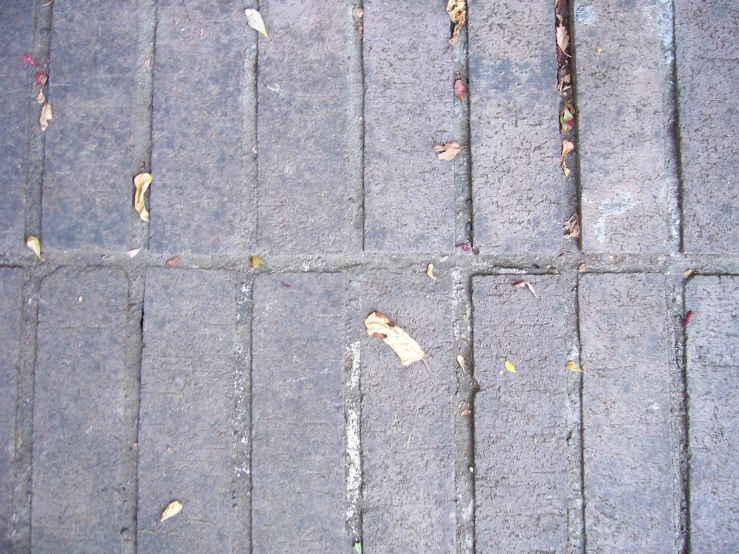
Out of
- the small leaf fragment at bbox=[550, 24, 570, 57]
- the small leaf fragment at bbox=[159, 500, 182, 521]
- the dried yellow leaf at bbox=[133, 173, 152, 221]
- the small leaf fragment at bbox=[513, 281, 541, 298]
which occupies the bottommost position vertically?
the small leaf fragment at bbox=[159, 500, 182, 521]

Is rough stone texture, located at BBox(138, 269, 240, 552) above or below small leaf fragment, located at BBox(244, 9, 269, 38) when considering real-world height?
below

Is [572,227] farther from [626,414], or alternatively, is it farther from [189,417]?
[189,417]

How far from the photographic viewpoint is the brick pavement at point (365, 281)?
1840 mm

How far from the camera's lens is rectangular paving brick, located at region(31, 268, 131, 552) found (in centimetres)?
184

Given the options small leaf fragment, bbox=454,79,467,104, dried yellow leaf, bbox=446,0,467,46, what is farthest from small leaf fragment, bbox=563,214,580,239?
dried yellow leaf, bbox=446,0,467,46

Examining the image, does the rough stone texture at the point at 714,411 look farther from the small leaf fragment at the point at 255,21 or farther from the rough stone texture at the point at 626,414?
the small leaf fragment at the point at 255,21

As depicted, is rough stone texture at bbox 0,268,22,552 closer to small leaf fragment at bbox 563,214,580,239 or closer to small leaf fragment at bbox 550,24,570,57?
small leaf fragment at bbox 563,214,580,239

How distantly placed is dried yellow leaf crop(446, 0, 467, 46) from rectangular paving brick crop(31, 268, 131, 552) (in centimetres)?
153

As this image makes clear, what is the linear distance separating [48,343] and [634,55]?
2414mm

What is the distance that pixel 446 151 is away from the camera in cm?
190

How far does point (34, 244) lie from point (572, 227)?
1986 mm

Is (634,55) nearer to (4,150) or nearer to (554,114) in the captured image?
(554,114)

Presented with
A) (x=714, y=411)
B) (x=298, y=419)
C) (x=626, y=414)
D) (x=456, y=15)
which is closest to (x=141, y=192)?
(x=298, y=419)

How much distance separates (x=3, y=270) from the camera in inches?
74.6
